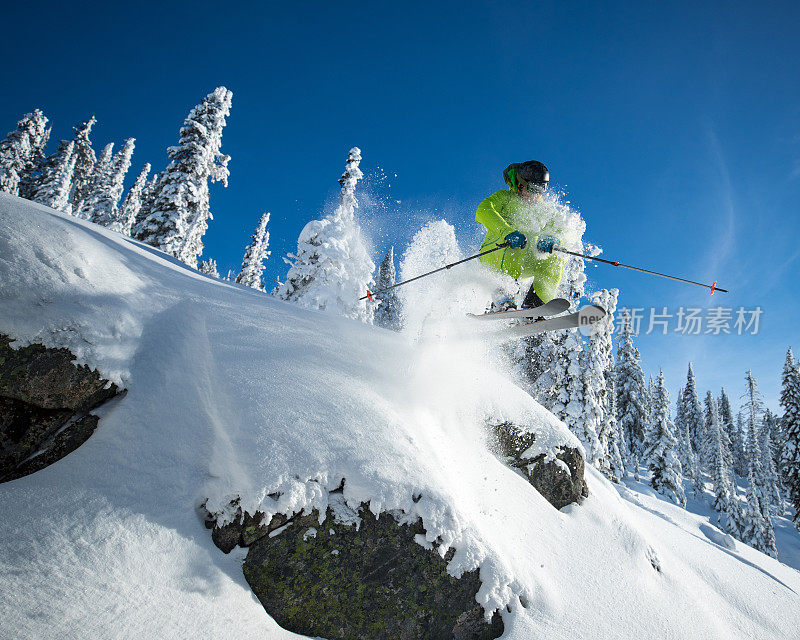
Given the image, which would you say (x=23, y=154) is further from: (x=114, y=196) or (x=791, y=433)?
(x=791, y=433)

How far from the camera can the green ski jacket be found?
7.15m

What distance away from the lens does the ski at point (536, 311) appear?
664 centimetres

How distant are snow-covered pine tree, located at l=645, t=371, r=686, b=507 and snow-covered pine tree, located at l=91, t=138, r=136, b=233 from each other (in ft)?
148

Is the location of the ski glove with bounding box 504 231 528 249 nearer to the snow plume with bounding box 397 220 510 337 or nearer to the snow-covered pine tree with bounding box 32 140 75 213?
the snow plume with bounding box 397 220 510 337

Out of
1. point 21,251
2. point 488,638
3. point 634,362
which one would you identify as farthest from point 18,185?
point 634,362

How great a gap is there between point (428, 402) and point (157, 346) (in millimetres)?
3550

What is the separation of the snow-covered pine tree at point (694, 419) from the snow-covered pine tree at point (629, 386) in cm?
2334

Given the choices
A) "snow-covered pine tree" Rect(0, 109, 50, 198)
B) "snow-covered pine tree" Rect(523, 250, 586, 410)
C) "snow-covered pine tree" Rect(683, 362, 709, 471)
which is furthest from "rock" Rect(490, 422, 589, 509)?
"snow-covered pine tree" Rect(683, 362, 709, 471)

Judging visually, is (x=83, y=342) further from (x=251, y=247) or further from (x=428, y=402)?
(x=251, y=247)

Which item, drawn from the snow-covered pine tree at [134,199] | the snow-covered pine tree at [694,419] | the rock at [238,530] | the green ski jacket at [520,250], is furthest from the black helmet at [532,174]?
the snow-covered pine tree at [694,419]

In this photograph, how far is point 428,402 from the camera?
18.4 feet

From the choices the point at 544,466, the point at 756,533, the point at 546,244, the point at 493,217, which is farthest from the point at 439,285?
the point at 756,533

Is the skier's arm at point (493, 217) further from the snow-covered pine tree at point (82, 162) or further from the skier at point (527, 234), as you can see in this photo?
the snow-covered pine tree at point (82, 162)

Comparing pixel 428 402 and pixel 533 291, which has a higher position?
pixel 533 291
